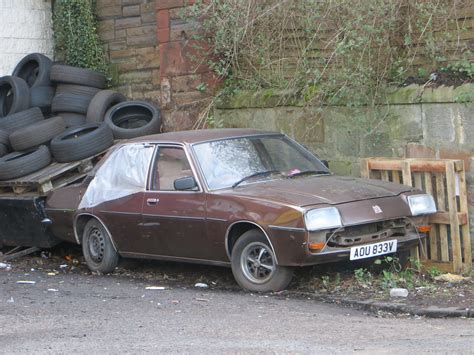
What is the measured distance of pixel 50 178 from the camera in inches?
494

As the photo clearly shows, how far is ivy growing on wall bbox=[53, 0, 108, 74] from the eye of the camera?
51.6 feet

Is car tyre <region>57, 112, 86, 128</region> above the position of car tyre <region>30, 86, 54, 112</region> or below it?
below

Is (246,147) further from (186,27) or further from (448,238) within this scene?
(186,27)

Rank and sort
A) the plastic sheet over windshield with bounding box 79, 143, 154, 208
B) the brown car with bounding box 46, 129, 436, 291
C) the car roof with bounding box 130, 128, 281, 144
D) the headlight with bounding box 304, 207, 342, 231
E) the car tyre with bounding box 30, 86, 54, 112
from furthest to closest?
1. the car tyre with bounding box 30, 86, 54, 112
2. the plastic sheet over windshield with bounding box 79, 143, 154, 208
3. the car roof with bounding box 130, 128, 281, 144
4. the brown car with bounding box 46, 129, 436, 291
5. the headlight with bounding box 304, 207, 342, 231

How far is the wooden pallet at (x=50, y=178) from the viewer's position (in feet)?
41.1

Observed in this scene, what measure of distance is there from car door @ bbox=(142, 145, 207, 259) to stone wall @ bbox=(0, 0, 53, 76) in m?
6.41

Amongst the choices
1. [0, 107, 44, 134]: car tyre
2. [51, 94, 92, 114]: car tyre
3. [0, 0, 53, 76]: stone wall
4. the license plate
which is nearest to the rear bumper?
[0, 107, 44, 134]: car tyre

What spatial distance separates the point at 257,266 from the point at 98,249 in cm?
259

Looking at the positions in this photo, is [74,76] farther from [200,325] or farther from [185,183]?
[200,325]

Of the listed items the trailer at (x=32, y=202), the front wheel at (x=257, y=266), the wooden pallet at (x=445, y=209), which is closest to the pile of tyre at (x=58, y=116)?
the trailer at (x=32, y=202)

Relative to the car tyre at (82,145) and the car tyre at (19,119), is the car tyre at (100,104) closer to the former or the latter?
the car tyre at (19,119)

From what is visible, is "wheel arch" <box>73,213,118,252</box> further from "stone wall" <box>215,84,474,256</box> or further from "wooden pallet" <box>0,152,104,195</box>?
"stone wall" <box>215,84,474,256</box>

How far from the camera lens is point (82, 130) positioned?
45.2ft

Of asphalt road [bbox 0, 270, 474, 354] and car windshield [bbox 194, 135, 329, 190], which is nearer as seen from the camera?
asphalt road [bbox 0, 270, 474, 354]
